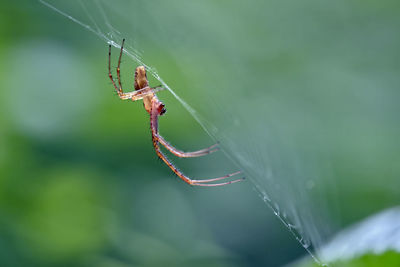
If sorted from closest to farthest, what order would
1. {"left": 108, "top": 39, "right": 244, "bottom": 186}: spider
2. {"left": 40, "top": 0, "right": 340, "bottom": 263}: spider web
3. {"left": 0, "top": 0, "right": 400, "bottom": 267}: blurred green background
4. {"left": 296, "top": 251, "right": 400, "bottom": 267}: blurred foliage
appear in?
{"left": 296, "top": 251, "right": 400, "bottom": 267}: blurred foliage, {"left": 108, "top": 39, "right": 244, "bottom": 186}: spider, {"left": 0, "top": 0, "right": 400, "bottom": 267}: blurred green background, {"left": 40, "top": 0, "right": 340, "bottom": 263}: spider web

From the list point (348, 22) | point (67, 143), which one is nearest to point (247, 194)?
point (67, 143)

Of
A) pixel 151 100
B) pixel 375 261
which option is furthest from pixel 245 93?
pixel 375 261

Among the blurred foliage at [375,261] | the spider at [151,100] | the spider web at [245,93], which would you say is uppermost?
the spider web at [245,93]

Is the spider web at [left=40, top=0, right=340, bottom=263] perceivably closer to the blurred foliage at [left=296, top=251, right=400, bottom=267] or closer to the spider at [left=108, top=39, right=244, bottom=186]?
the spider at [left=108, top=39, right=244, bottom=186]

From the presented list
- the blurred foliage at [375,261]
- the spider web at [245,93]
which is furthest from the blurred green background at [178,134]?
the blurred foliage at [375,261]

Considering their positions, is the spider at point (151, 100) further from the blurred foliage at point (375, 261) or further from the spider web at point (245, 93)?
the blurred foliage at point (375, 261)

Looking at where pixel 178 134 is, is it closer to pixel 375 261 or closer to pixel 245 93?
pixel 245 93

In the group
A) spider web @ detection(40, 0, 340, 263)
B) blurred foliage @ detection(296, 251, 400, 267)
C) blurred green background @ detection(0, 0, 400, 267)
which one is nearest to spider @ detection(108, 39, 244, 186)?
blurred green background @ detection(0, 0, 400, 267)
